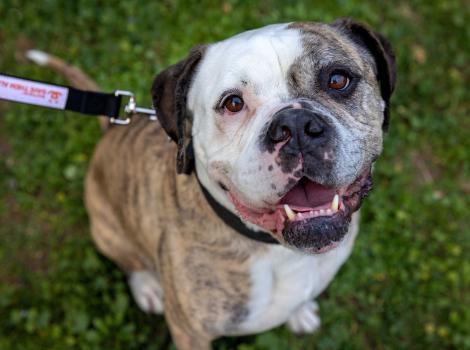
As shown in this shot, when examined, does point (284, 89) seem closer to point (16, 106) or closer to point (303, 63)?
point (303, 63)

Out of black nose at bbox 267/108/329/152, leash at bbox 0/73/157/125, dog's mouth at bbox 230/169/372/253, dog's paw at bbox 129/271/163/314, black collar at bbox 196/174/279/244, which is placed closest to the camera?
black nose at bbox 267/108/329/152

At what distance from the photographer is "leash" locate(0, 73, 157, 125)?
2.58 m

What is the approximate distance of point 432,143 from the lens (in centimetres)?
433

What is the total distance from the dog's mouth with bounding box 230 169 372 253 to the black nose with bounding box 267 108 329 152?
0.64 feet

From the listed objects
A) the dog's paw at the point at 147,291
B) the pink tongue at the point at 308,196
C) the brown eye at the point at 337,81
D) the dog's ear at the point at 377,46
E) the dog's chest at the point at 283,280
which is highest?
the dog's ear at the point at 377,46

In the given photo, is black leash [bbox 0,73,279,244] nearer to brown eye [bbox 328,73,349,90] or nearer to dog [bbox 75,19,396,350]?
dog [bbox 75,19,396,350]

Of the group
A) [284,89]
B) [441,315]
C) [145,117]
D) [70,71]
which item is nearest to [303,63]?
[284,89]

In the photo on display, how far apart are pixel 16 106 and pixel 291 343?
2.74m

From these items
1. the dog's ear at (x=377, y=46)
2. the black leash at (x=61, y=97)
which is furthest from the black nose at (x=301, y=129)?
the black leash at (x=61, y=97)

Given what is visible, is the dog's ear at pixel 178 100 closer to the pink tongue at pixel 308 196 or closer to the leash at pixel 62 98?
the leash at pixel 62 98

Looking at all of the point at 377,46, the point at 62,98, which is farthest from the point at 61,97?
the point at 377,46

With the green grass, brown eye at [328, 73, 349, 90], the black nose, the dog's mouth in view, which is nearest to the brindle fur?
the dog's mouth

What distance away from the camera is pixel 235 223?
7.58ft

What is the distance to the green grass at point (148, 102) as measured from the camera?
3.68 meters
